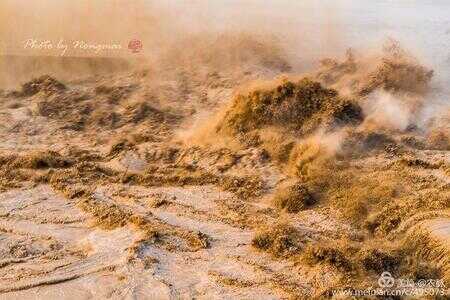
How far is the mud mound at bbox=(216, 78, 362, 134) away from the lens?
29.0 feet

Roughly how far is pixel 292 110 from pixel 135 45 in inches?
262

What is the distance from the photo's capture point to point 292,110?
9031 millimetres

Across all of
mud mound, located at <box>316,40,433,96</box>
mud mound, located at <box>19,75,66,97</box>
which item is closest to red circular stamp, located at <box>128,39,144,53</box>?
mud mound, located at <box>19,75,66,97</box>

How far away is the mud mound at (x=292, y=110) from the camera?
348 inches

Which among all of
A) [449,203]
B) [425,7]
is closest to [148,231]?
[449,203]

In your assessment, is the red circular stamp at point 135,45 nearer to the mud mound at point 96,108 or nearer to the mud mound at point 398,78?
the mud mound at point 96,108

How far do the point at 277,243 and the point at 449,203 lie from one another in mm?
2081

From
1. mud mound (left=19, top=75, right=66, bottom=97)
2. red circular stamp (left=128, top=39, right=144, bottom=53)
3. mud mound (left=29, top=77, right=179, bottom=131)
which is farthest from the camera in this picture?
red circular stamp (left=128, top=39, right=144, bottom=53)

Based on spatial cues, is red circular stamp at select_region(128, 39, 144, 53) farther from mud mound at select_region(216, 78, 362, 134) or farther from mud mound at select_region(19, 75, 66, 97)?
mud mound at select_region(216, 78, 362, 134)

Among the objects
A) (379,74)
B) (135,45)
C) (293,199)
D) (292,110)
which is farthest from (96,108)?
(379,74)

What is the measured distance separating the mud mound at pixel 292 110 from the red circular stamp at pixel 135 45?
5.53m

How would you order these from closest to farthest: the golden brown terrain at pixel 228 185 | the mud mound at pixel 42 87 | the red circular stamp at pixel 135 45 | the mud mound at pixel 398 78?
the golden brown terrain at pixel 228 185 < the mud mound at pixel 398 78 < the mud mound at pixel 42 87 < the red circular stamp at pixel 135 45

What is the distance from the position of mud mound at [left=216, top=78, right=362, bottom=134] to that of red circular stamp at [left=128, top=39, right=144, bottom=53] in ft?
18.1

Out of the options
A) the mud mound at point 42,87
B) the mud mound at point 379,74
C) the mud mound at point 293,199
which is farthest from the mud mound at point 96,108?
the mud mound at point 293,199
